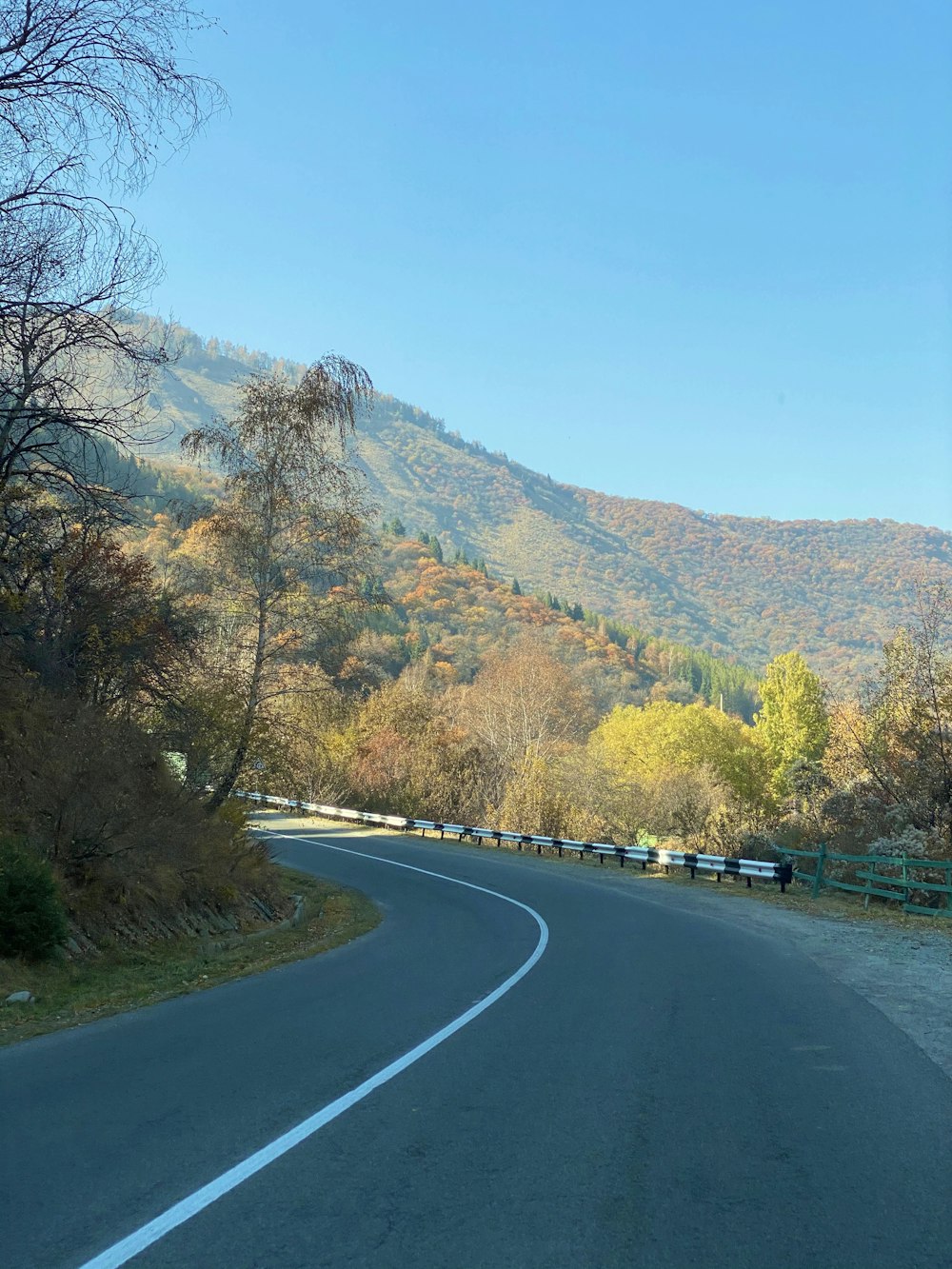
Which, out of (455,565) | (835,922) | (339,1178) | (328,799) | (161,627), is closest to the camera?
(339,1178)

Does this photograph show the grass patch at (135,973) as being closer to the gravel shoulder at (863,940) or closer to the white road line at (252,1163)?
the white road line at (252,1163)

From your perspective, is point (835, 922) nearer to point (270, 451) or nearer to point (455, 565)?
point (270, 451)

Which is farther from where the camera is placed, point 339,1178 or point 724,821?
point 724,821

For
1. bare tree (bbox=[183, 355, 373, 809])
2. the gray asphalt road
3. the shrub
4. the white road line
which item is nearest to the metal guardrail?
bare tree (bbox=[183, 355, 373, 809])

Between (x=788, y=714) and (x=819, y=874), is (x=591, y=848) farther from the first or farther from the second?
(x=788, y=714)

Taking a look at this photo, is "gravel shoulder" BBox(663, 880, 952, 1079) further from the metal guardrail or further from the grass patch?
the grass patch

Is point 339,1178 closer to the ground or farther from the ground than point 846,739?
closer to the ground

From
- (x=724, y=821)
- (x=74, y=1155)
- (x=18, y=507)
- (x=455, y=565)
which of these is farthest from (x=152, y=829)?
(x=455, y=565)

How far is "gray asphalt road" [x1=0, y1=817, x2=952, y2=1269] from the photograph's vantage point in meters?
4.17

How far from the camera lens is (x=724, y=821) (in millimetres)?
35500

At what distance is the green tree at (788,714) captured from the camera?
261 ft

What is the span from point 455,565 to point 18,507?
136236 mm

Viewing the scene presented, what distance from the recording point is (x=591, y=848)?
33938mm

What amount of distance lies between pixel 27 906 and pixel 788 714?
7704 cm
